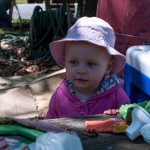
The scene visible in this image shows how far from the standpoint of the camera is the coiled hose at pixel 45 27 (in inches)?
236

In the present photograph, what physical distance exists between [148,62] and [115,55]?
29 cm

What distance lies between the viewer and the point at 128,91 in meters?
2.49

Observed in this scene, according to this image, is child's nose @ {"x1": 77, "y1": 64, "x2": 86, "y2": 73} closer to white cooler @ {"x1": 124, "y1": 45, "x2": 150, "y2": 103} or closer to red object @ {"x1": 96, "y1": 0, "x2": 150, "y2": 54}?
white cooler @ {"x1": 124, "y1": 45, "x2": 150, "y2": 103}

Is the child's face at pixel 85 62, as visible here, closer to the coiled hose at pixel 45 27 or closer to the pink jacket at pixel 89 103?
the pink jacket at pixel 89 103

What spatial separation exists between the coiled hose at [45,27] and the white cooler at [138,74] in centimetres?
354

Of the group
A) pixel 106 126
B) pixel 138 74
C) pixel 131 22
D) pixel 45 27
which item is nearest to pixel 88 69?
pixel 106 126

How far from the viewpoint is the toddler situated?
1.79 m

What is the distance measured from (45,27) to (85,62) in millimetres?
4600

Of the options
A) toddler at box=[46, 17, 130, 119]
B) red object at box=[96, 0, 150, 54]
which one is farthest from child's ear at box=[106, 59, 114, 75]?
red object at box=[96, 0, 150, 54]

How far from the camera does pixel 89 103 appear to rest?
194cm

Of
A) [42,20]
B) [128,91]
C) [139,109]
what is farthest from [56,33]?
[139,109]

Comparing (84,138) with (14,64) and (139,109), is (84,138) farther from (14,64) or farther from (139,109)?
(14,64)

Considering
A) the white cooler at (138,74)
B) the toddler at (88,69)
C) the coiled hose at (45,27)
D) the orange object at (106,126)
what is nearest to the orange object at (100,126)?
the orange object at (106,126)

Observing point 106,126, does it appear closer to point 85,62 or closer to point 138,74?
point 85,62
